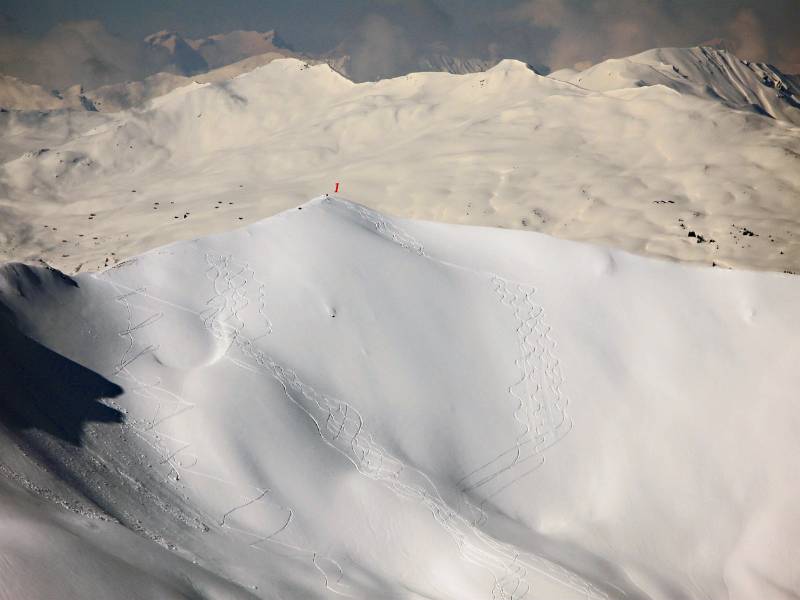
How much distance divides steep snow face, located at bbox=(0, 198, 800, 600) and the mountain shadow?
49 mm

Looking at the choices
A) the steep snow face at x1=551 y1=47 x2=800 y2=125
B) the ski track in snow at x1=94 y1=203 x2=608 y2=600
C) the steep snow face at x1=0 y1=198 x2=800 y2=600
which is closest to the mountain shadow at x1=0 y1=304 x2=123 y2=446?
the steep snow face at x1=0 y1=198 x2=800 y2=600

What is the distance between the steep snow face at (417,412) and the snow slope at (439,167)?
1006 inches

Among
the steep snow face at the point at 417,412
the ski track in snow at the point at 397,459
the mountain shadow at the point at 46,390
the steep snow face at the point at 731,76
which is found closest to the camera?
the mountain shadow at the point at 46,390

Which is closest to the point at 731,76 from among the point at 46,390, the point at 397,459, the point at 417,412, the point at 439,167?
the point at 439,167

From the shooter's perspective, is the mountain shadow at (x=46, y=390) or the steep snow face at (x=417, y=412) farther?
the steep snow face at (x=417, y=412)

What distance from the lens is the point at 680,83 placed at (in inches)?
4043

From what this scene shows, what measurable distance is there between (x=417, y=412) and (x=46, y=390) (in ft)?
23.9

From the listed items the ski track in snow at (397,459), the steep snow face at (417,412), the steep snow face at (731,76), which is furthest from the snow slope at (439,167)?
the steep snow face at (731,76)

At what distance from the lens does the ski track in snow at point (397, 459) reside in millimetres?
12227

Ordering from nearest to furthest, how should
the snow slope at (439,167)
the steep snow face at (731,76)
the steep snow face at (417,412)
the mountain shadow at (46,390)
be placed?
the mountain shadow at (46,390) < the steep snow face at (417,412) < the snow slope at (439,167) < the steep snow face at (731,76)

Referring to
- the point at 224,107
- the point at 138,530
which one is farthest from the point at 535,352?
the point at 224,107

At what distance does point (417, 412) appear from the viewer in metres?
15.1

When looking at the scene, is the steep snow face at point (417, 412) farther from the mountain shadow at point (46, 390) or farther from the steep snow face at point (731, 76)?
the steep snow face at point (731, 76)

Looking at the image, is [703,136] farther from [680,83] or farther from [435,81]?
[680,83]
